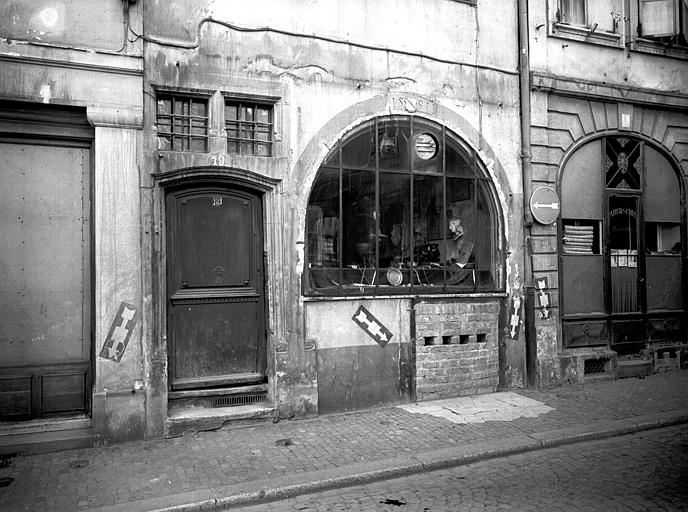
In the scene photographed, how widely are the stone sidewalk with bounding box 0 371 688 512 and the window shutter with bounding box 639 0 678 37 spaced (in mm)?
6746

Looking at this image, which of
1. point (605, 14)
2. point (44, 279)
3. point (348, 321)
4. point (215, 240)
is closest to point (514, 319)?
point (348, 321)

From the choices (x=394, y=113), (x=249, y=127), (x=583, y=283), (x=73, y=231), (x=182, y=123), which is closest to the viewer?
(x=73, y=231)

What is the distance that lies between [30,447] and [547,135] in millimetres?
8892

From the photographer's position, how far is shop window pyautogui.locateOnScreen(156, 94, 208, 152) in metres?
7.27

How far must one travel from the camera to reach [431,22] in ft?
29.3

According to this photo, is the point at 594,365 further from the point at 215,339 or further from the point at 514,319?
the point at 215,339

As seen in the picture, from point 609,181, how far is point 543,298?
2761mm

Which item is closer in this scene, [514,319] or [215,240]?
[215,240]

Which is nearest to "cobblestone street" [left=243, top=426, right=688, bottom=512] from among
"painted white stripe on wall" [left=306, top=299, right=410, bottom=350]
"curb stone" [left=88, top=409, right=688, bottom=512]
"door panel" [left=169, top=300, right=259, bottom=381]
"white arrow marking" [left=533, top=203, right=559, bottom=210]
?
"curb stone" [left=88, top=409, right=688, bottom=512]

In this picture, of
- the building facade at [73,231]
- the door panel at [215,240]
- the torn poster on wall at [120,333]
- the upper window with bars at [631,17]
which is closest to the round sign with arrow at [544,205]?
the upper window with bars at [631,17]

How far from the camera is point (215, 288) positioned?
7.50 meters

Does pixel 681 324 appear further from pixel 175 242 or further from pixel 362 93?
pixel 175 242

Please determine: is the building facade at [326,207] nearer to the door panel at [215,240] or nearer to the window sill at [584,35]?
the door panel at [215,240]

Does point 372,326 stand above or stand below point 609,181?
below
